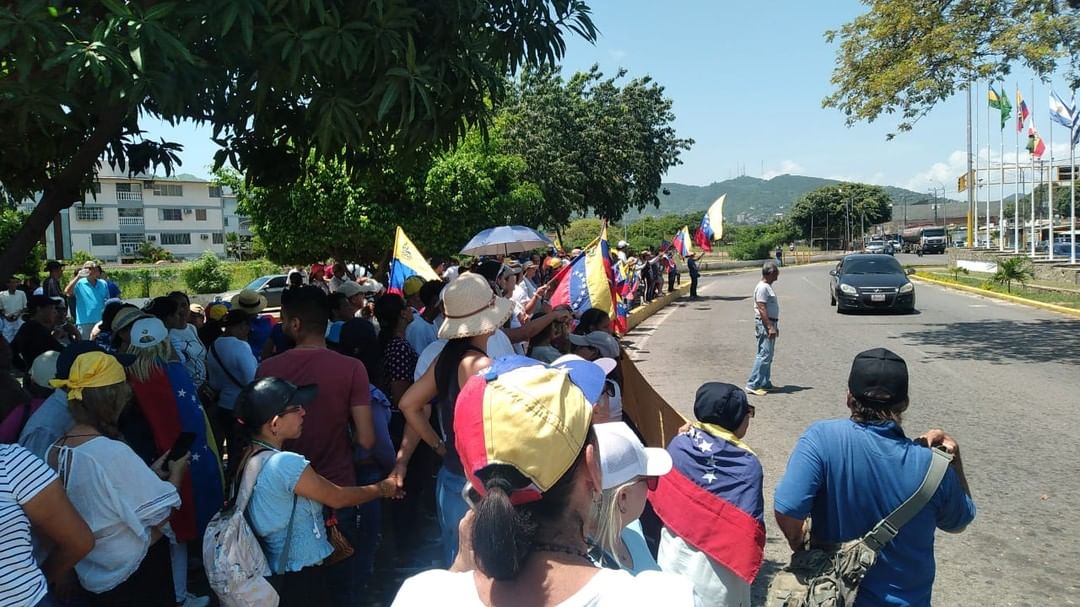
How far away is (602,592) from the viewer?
152cm

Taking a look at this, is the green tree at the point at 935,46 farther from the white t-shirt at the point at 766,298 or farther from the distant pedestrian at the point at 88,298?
the distant pedestrian at the point at 88,298

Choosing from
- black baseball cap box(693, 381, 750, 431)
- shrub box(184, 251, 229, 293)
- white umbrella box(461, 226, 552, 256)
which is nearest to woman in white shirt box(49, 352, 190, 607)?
black baseball cap box(693, 381, 750, 431)

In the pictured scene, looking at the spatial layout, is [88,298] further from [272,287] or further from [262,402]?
[272,287]

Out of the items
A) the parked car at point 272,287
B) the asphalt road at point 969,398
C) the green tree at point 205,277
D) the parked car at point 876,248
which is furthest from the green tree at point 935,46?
the parked car at point 876,248

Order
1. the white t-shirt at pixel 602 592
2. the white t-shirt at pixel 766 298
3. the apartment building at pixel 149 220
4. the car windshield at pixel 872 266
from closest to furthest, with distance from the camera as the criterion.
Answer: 1. the white t-shirt at pixel 602 592
2. the white t-shirt at pixel 766 298
3. the car windshield at pixel 872 266
4. the apartment building at pixel 149 220

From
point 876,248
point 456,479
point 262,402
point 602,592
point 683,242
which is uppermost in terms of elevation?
point 683,242

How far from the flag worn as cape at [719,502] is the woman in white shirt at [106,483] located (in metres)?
2.05

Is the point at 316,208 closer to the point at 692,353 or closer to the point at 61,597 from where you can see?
the point at 692,353

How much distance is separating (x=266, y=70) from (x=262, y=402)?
1892mm

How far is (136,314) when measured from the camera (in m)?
4.81

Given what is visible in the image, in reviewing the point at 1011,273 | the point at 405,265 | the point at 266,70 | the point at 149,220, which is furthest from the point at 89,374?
the point at 149,220

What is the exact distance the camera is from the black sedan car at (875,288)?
18.7 m

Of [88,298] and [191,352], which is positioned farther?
[88,298]

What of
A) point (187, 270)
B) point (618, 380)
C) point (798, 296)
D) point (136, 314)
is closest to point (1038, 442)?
point (618, 380)
